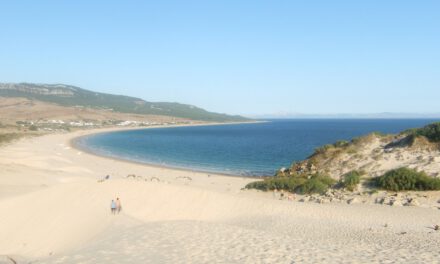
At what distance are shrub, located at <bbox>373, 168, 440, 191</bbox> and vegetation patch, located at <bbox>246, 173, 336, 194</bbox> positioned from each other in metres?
3.20

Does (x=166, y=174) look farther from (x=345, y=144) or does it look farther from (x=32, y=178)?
(x=345, y=144)

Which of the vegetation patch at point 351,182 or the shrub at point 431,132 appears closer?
the vegetation patch at point 351,182

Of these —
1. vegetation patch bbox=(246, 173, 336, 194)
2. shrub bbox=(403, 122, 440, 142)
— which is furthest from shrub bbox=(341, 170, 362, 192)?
shrub bbox=(403, 122, 440, 142)

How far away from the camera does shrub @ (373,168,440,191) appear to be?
21.8 metres

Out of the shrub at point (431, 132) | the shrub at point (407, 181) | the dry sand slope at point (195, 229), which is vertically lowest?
the dry sand slope at point (195, 229)

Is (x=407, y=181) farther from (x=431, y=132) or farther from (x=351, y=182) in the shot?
(x=431, y=132)

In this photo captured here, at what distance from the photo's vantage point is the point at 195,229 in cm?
1531

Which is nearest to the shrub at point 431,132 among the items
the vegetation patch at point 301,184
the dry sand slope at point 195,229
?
the vegetation patch at point 301,184

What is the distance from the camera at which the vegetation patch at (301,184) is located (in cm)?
2475

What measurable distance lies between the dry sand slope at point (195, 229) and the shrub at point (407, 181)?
376cm

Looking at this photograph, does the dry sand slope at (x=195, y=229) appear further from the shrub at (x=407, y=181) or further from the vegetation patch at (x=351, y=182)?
the vegetation patch at (x=351, y=182)

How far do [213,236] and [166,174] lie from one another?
26629 mm

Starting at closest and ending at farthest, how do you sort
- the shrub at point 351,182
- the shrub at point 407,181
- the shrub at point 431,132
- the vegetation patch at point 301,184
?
1. the shrub at point 407,181
2. the shrub at point 351,182
3. the vegetation patch at point 301,184
4. the shrub at point 431,132

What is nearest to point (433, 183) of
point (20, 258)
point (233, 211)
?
→ point (233, 211)
